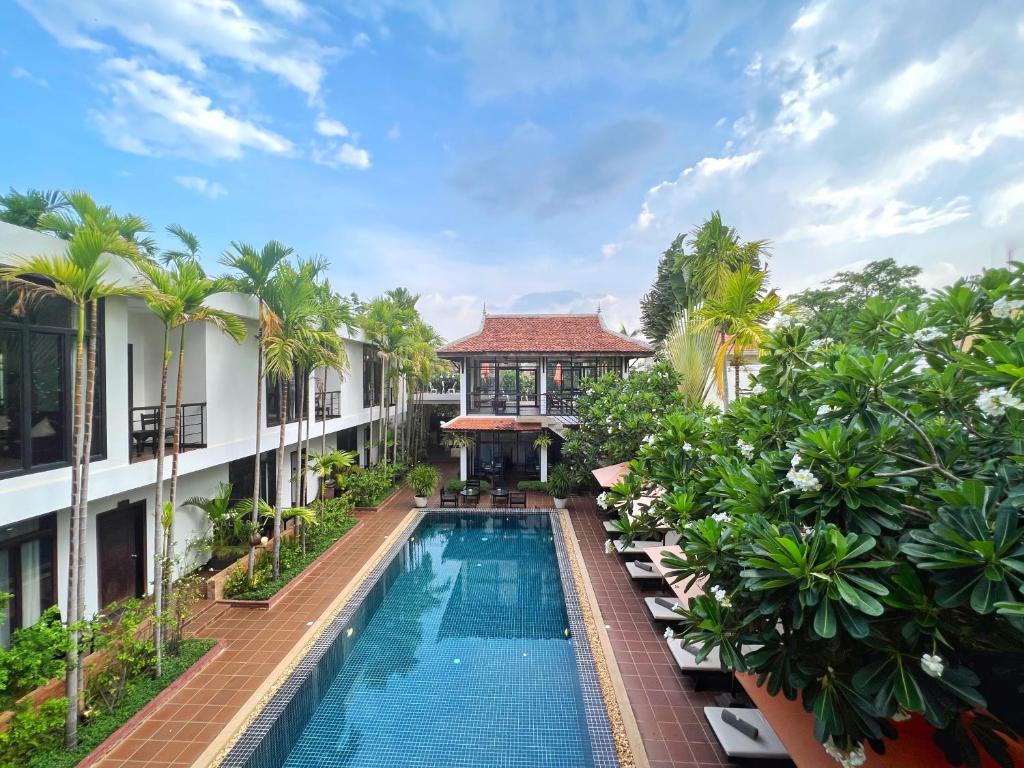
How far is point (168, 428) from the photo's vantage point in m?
9.21

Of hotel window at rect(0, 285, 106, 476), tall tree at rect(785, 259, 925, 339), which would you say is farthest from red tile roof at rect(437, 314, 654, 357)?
tall tree at rect(785, 259, 925, 339)

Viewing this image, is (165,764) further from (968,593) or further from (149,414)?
(968,593)

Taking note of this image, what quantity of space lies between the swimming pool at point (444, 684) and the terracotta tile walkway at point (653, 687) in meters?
0.56

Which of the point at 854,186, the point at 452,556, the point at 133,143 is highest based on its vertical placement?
the point at 133,143

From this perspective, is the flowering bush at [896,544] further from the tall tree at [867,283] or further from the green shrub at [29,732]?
the tall tree at [867,283]

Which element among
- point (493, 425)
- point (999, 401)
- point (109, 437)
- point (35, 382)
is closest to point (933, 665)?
point (999, 401)

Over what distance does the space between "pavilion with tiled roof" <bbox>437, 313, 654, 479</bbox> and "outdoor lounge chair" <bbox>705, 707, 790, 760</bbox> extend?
11829 millimetres

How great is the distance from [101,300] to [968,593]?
10.4 meters

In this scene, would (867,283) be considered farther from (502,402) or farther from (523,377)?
(502,402)

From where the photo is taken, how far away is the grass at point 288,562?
29.2 ft

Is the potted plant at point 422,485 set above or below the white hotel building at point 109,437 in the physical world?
below

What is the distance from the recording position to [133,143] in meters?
11.3

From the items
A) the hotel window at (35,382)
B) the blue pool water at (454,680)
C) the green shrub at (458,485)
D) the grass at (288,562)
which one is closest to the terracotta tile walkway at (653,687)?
the blue pool water at (454,680)

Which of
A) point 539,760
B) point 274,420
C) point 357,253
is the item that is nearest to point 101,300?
point 274,420
